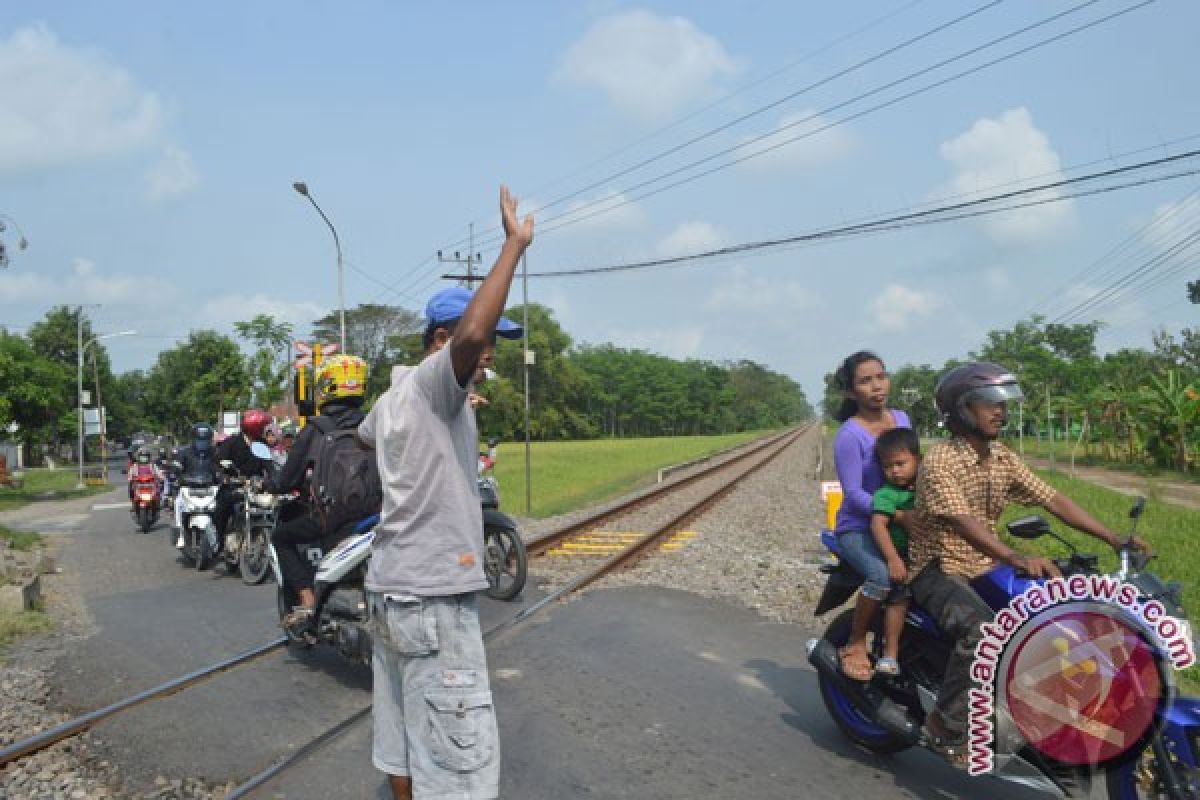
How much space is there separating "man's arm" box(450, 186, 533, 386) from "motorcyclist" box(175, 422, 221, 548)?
29.7 feet

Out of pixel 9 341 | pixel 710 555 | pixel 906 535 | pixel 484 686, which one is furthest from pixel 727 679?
pixel 9 341

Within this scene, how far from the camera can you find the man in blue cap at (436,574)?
101 inches

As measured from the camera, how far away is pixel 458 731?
255cm

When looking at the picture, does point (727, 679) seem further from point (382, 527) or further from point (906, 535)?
point (382, 527)

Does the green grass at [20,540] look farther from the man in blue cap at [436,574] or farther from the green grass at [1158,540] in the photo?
the green grass at [1158,540]

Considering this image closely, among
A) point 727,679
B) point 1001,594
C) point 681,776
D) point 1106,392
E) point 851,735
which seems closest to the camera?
point 1001,594

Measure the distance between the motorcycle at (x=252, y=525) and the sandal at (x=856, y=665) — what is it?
6.07m

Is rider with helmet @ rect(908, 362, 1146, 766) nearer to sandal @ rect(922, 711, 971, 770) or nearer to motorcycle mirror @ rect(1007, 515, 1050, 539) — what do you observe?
sandal @ rect(922, 711, 971, 770)

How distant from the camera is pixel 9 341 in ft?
143

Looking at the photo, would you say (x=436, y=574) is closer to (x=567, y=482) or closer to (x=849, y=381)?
(x=849, y=381)

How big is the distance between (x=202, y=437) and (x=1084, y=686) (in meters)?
10.2

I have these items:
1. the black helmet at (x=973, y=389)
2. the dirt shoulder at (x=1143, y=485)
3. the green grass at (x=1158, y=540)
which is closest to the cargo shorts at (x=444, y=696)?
the black helmet at (x=973, y=389)

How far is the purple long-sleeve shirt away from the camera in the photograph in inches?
169

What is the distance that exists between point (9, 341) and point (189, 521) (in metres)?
41.2
